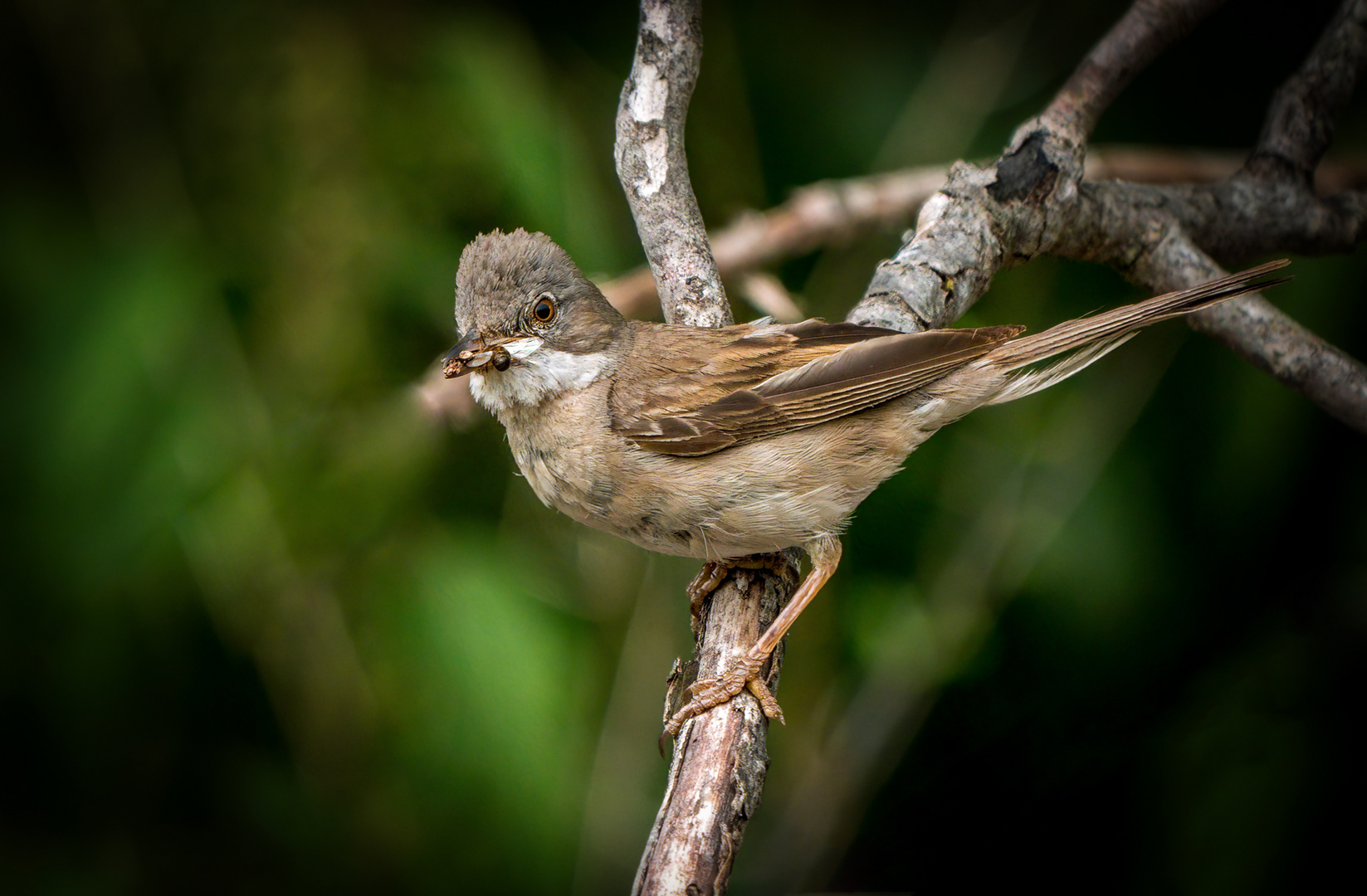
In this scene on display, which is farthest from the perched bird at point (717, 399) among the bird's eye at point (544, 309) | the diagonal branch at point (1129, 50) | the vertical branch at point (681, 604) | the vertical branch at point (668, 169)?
the diagonal branch at point (1129, 50)

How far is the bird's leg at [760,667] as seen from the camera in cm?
230

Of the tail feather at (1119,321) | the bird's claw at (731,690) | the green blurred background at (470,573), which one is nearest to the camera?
the bird's claw at (731,690)

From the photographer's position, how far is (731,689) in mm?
2289

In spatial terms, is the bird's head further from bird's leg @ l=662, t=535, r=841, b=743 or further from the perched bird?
bird's leg @ l=662, t=535, r=841, b=743

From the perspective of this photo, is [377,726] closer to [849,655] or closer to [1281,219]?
[849,655]

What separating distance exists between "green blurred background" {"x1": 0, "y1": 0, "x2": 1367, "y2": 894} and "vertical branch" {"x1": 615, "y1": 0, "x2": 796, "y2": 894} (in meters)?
0.46

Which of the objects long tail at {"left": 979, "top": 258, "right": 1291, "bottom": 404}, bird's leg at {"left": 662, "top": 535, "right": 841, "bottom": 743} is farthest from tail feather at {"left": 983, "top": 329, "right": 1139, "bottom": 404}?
bird's leg at {"left": 662, "top": 535, "right": 841, "bottom": 743}

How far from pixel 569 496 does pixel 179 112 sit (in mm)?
2429

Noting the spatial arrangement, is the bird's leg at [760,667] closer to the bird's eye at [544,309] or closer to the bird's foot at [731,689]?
the bird's foot at [731,689]

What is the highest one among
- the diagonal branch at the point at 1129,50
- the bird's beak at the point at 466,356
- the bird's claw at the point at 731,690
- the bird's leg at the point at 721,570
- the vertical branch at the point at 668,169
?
the diagonal branch at the point at 1129,50

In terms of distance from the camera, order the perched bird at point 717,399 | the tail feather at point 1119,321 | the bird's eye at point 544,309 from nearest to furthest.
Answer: the tail feather at point 1119,321 < the perched bird at point 717,399 < the bird's eye at point 544,309

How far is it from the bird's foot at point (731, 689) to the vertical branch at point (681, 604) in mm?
28

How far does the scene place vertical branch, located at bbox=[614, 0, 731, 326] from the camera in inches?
123

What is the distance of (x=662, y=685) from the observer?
11.5 feet
